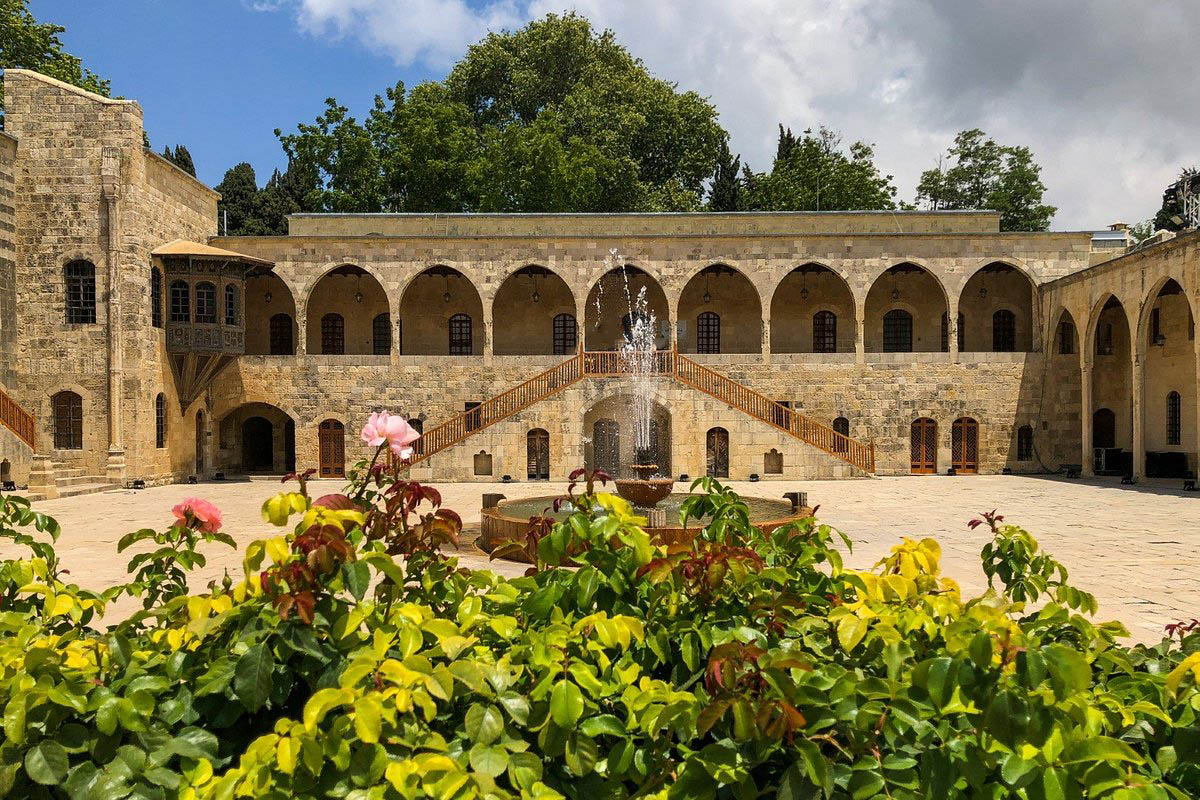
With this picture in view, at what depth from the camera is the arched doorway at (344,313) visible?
89.4 ft

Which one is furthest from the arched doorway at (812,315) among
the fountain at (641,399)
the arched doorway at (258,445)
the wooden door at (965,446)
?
the arched doorway at (258,445)

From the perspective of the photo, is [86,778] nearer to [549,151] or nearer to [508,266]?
[508,266]

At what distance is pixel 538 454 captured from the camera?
900 inches

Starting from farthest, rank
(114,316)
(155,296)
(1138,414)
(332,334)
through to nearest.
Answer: (332,334) → (155,296) → (114,316) → (1138,414)

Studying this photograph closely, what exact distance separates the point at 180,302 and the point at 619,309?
13.8 metres

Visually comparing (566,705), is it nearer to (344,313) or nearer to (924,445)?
(924,445)

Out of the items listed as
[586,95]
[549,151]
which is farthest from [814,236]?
[586,95]

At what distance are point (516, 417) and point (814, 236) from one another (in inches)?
439

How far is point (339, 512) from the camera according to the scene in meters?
1.99

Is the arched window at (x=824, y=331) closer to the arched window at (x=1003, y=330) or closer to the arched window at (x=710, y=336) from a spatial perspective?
the arched window at (x=710, y=336)

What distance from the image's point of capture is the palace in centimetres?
2095

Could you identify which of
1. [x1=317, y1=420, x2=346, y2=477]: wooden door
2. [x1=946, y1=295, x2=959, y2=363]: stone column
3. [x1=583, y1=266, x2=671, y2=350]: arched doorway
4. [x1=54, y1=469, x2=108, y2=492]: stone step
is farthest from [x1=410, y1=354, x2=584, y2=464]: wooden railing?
[x1=946, y1=295, x2=959, y2=363]: stone column

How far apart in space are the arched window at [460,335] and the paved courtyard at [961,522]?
777cm

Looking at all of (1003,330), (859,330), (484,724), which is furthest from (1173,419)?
(484,724)
